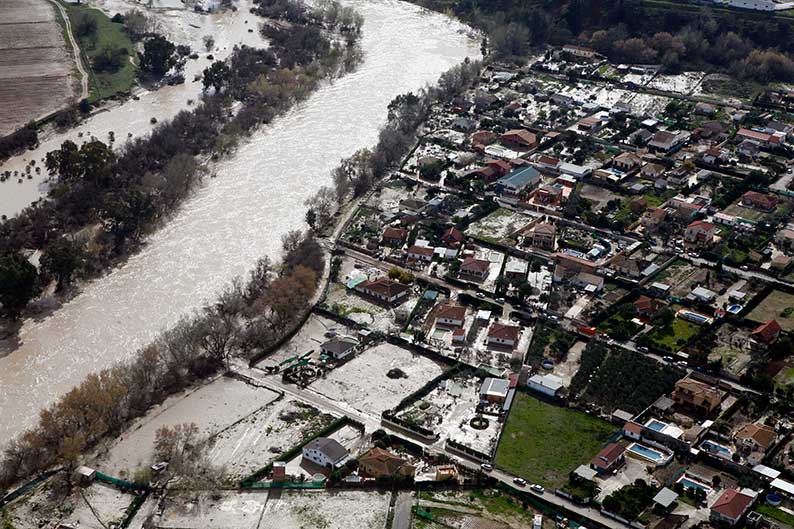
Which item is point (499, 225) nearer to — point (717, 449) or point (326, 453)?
point (717, 449)

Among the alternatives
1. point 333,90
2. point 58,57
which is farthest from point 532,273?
point 58,57

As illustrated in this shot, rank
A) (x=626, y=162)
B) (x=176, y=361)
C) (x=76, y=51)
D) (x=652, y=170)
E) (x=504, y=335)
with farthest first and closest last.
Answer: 1. (x=76, y=51)
2. (x=626, y=162)
3. (x=652, y=170)
4. (x=504, y=335)
5. (x=176, y=361)

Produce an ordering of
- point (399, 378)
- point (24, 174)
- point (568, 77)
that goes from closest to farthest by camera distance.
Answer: point (399, 378)
point (24, 174)
point (568, 77)

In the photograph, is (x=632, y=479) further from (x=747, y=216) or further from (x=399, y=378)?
(x=747, y=216)

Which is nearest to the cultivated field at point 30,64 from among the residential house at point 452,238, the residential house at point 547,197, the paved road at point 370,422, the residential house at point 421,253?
the residential house at point 421,253

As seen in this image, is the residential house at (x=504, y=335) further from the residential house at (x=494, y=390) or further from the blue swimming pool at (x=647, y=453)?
the blue swimming pool at (x=647, y=453)

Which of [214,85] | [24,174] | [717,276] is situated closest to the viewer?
[717,276]

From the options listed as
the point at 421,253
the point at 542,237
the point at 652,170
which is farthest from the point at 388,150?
the point at 652,170
